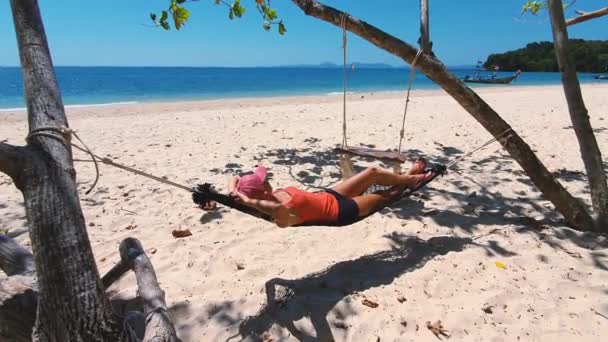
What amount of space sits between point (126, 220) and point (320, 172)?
235cm

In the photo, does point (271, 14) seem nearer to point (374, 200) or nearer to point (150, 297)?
point (374, 200)

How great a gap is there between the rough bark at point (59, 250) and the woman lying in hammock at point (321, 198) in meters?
1.19

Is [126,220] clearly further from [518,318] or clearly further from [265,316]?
[518,318]

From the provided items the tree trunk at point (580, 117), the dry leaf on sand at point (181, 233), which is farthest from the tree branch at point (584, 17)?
the dry leaf on sand at point (181, 233)

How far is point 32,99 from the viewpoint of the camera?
1.42m

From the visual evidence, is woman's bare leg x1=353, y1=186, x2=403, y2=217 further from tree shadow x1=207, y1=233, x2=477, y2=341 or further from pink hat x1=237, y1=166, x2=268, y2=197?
pink hat x1=237, y1=166, x2=268, y2=197

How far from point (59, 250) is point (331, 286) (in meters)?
1.58

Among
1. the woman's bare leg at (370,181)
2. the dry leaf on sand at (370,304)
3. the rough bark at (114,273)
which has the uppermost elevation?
the woman's bare leg at (370,181)

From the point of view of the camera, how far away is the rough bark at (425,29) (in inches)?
112

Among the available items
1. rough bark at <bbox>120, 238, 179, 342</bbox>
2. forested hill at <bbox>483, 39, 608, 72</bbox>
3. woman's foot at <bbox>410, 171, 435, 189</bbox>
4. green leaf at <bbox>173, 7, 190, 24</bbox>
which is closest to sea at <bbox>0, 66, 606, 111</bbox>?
woman's foot at <bbox>410, 171, 435, 189</bbox>

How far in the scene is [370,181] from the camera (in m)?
3.01

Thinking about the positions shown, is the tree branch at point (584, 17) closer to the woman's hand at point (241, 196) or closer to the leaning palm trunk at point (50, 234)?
the woman's hand at point (241, 196)

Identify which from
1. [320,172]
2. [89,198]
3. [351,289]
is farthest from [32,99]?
[320,172]

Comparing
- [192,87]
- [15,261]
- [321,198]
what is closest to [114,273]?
[15,261]
